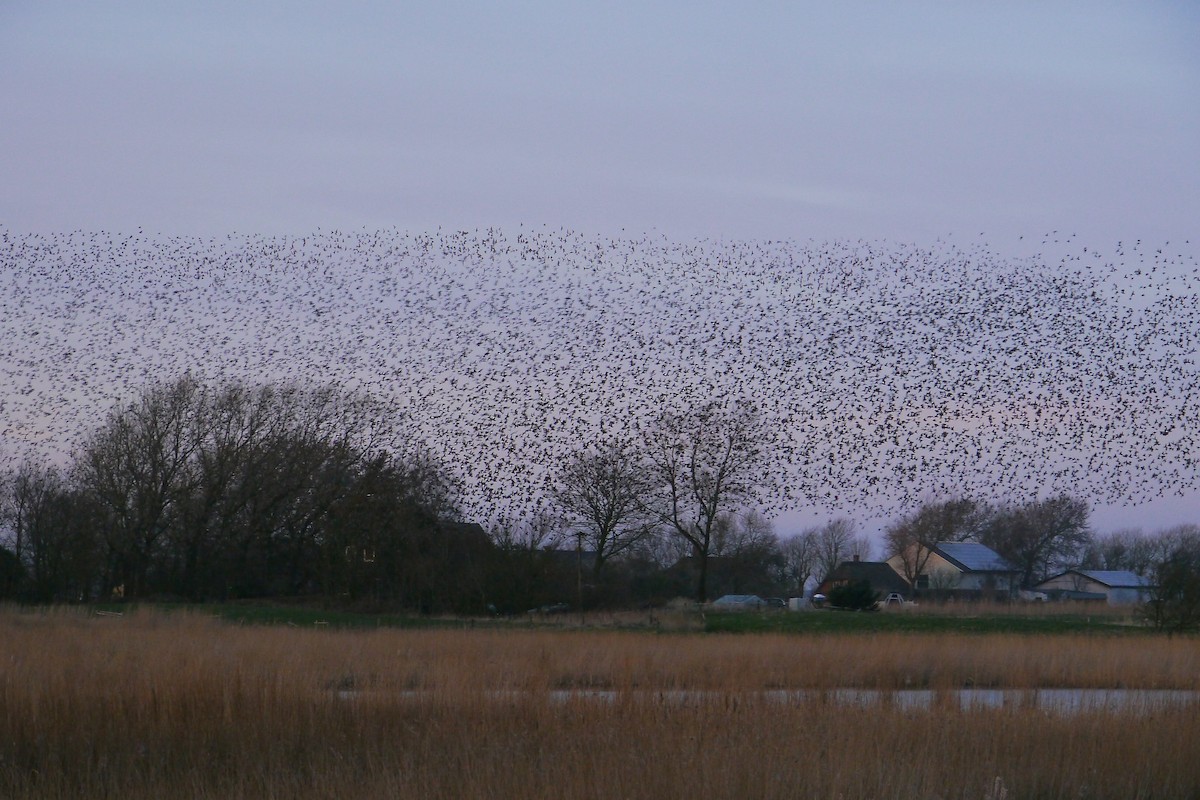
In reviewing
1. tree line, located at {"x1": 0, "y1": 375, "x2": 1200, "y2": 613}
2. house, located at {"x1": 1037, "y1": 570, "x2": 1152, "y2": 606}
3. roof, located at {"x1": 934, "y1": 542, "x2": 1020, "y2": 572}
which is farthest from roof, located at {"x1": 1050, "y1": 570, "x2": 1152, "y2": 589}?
tree line, located at {"x1": 0, "y1": 375, "x2": 1200, "y2": 613}

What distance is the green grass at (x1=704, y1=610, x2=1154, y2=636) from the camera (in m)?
31.1

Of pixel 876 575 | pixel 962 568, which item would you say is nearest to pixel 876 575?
pixel 876 575

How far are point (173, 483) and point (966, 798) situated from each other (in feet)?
166

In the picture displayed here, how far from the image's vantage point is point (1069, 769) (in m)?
9.45

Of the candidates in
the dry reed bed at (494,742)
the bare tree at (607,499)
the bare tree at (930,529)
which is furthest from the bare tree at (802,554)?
the dry reed bed at (494,742)

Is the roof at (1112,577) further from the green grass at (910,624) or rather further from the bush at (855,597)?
the green grass at (910,624)

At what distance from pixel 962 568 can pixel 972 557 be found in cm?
269

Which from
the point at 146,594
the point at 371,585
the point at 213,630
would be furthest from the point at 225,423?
the point at 213,630

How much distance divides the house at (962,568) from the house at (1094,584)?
3.36 m

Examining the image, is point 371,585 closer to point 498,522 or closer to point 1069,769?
point 498,522

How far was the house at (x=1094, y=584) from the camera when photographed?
268 ft

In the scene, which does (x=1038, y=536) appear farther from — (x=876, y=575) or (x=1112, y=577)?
(x=876, y=575)

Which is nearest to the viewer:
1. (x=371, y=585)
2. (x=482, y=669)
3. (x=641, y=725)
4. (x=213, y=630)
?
(x=641, y=725)

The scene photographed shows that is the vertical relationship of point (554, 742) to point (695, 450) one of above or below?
below
